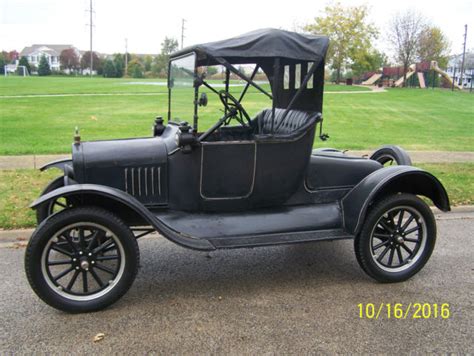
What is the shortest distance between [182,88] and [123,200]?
141 cm

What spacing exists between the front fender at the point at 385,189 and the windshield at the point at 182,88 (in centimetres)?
165

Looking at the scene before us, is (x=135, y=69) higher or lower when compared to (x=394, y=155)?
higher

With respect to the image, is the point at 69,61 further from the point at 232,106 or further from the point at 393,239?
the point at 393,239

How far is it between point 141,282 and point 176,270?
1.28ft

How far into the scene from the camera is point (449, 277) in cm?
431

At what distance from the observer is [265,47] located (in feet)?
A: 12.6

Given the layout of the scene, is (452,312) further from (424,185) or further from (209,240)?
(209,240)

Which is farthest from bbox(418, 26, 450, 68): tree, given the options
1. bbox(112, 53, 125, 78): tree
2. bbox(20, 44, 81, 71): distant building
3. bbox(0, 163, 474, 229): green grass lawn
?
bbox(20, 44, 81, 71): distant building

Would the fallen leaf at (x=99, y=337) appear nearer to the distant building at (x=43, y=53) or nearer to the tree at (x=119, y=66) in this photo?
the tree at (x=119, y=66)

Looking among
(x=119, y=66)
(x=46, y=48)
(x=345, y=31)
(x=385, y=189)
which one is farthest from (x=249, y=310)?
(x=46, y=48)

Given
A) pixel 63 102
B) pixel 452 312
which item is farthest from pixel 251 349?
pixel 63 102

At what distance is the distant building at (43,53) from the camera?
10451 cm

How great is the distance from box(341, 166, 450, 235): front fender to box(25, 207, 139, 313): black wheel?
1924mm

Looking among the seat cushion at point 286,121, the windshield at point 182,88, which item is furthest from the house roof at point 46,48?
the seat cushion at point 286,121
